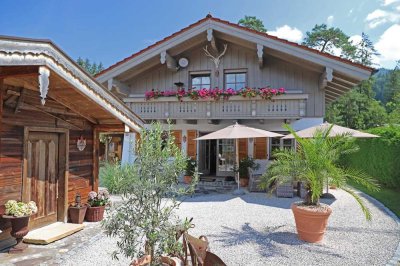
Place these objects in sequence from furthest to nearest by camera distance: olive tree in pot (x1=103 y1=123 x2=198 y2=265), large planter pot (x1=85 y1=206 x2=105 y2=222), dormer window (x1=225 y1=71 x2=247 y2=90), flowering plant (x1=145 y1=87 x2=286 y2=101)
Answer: dormer window (x1=225 y1=71 x2=247 y2=90)
flowering plant (x1=145 y1=87 x2=286 y2=101)
large planter pot (x1=85 y1=206 x2=105 y2=222)
olive tree in pot (x1=103 y1=123 x2=198 y2=265)

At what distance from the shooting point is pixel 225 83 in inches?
547

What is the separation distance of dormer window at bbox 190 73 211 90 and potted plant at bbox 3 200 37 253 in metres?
10.2

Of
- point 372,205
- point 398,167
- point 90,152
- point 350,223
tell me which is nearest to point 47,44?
point 90,152

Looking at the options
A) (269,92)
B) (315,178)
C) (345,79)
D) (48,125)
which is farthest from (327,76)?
(48,125)

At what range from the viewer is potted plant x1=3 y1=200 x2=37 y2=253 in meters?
4.94

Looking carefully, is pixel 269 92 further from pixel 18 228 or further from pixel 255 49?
pixel 18 228

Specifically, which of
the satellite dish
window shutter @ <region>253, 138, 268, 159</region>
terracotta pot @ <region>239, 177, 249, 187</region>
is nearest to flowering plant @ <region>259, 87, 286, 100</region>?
window shutter @ <region>253, 138, 268, 159</region>

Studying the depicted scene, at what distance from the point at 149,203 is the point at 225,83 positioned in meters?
11.1

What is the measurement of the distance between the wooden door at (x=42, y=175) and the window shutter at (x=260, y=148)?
854 cm

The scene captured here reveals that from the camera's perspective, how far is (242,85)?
45.2 ft

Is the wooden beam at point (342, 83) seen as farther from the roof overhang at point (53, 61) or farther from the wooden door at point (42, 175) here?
the wooden door at point (42, 175)

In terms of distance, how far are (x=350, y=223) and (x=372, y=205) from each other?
2503mm

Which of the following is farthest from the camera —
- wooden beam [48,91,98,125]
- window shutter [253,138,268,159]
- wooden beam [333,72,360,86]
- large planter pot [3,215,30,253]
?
window shutter [253,138,268,159]

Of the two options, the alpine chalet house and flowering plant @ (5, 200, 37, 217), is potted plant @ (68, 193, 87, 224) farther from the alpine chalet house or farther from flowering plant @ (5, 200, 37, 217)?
the alpine chalet house
